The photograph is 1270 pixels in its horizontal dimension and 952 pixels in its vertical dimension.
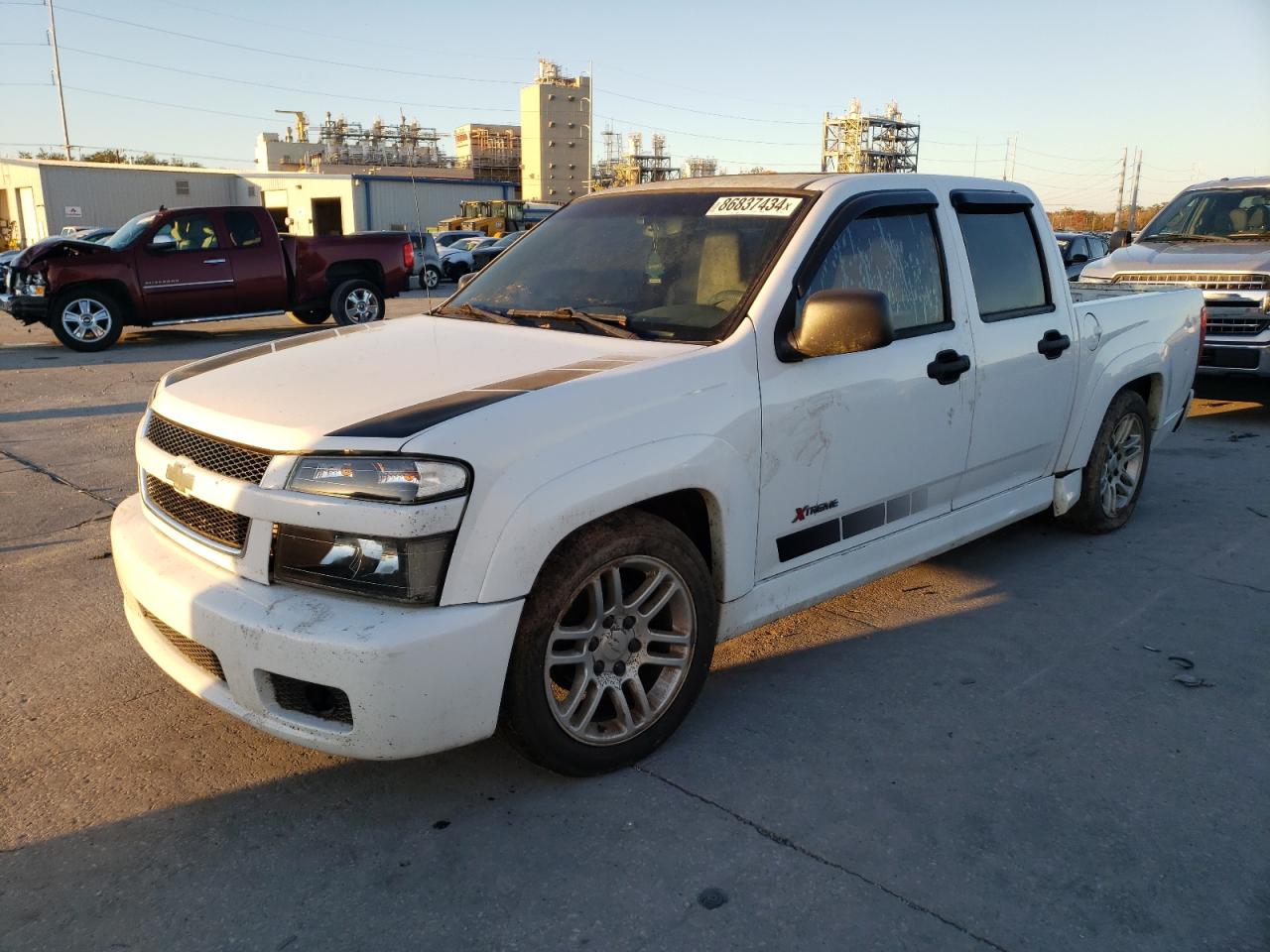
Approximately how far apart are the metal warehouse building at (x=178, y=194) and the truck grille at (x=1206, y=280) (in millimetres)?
40864

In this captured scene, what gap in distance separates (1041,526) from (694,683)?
127 inches

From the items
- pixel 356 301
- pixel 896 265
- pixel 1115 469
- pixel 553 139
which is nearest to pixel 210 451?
pixel 896 265

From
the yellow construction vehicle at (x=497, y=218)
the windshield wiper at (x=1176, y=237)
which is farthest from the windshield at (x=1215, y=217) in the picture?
the yellow construction vehicle at (x=497, y=218)

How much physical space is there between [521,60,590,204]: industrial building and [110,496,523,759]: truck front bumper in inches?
4211

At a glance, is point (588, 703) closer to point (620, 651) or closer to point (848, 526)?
point (620, 651)

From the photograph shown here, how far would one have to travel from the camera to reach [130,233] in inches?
536

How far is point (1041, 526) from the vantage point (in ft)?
18.4

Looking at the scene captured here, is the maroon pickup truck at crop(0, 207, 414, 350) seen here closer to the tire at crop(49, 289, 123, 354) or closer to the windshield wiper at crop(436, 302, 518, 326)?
the tire at crop(49, 289, 123, 354)

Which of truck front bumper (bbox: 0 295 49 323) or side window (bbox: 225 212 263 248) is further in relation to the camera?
side window (bbox: 225 212 263 248)

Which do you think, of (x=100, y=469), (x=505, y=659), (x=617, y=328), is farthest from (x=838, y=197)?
(x=100, y=469)

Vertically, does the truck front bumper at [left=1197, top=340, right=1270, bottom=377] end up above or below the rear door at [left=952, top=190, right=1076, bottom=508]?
below

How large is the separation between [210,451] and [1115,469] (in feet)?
15.1

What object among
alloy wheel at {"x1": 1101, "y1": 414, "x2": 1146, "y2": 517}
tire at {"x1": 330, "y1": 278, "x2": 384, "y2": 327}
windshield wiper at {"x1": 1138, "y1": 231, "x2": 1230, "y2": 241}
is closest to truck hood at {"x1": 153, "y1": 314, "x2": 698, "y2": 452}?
alloy wheel at {"x1": 1101, "y1": 414, "x2": 1146, "y2": 517}

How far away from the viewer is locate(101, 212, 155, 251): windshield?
13.5 meters
